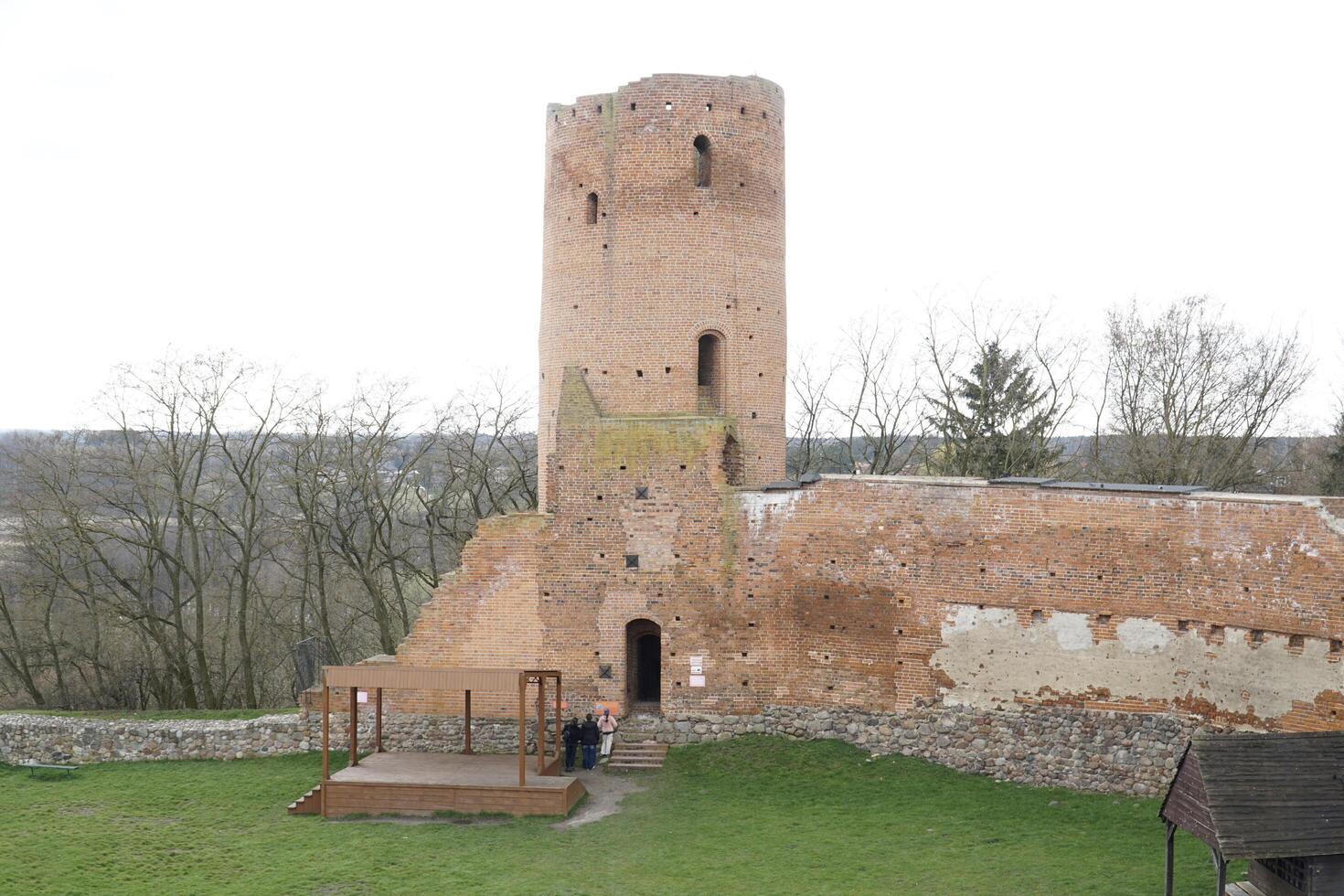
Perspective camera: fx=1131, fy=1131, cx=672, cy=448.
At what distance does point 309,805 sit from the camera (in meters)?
15.8

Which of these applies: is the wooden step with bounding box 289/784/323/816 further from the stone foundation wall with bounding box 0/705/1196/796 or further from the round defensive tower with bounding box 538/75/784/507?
the round defensive tower with bounding box 538/75/784/507

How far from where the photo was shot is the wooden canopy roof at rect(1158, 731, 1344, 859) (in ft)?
33.1

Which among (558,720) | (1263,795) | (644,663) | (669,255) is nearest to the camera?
(1263,795)

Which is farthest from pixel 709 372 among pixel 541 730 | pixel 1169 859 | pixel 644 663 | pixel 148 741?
pixel 148 741

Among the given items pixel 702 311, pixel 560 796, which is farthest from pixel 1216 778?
pixel 702 311

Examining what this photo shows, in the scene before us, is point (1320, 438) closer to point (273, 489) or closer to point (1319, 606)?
point (1319, 606)

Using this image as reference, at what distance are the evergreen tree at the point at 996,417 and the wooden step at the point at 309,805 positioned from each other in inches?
750

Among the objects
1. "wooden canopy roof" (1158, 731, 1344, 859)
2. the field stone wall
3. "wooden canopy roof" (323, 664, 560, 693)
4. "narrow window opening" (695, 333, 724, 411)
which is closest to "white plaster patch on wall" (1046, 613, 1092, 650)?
"wooden canopy roof" (1158, 731, 1344, 859)

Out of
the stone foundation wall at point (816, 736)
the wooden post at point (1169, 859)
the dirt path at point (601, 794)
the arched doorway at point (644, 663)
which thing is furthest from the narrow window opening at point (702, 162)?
the wooden post at point (1169, 859)

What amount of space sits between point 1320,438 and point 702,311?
1103 inches

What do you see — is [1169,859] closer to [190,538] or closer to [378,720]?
[378,720]

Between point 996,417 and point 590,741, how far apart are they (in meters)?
16.7

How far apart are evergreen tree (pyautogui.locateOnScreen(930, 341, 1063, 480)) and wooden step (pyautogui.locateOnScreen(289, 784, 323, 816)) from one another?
19.1 metres

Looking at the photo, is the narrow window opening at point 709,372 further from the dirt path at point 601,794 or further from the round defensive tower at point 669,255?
the dirt path at point 601,794
